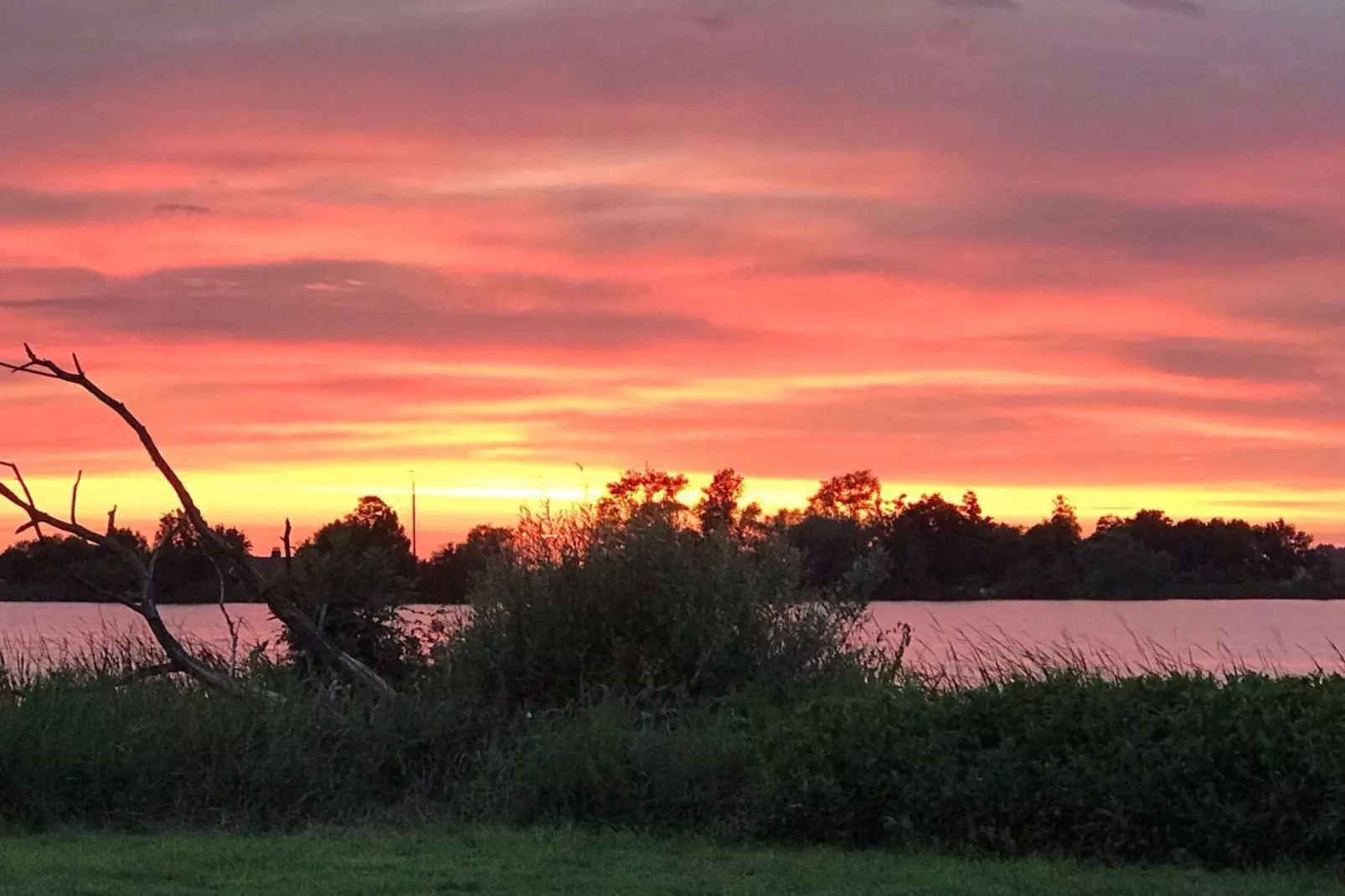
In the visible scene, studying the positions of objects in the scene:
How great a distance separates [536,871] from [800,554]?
7.58 meters

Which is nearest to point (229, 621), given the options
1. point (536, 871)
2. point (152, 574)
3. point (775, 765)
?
point (152, 574)

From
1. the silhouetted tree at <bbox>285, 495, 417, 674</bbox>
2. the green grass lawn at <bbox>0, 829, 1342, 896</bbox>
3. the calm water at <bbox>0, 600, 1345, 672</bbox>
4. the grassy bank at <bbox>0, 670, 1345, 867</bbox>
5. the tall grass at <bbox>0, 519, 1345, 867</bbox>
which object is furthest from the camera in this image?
the silhouetted tree at <bbox>285, 495, 417, 674</bbox>

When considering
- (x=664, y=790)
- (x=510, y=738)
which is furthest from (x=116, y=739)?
(x=664, y=790)

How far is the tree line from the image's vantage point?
1819cm

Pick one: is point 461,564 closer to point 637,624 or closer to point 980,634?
point 637,624

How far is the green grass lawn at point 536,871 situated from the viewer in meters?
10.1

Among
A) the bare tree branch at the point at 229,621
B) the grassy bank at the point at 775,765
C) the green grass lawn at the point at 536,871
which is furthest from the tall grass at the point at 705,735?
the bare tree branch at the point at 229,621

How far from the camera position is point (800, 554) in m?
17.7

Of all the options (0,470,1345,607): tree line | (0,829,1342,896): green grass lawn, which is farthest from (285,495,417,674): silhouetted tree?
(0,829,1342,896): green grass lawn

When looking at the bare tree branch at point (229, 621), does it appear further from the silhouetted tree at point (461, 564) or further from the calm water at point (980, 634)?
the silhouetted tree at point (461, 564)

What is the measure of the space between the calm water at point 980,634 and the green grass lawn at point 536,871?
4.09 metres

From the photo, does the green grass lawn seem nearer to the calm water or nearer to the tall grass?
the tall grass

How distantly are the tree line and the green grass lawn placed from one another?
5.93 metres

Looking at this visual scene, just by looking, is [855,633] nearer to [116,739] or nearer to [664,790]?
[664,790]
